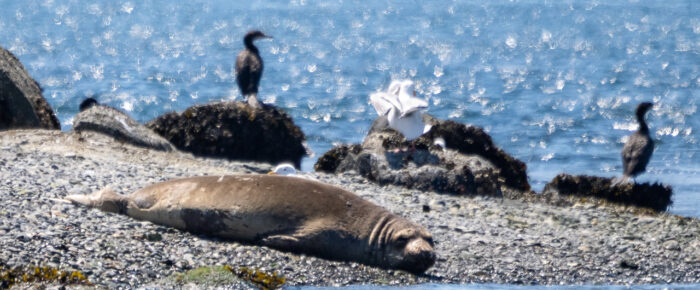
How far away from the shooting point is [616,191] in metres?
12.0

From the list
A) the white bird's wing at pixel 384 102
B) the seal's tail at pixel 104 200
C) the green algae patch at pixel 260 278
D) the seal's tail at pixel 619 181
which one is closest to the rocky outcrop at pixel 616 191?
the seal's tail at pixel 619 181

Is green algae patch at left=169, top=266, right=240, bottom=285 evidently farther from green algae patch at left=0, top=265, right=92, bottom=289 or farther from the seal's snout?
the seal's snout

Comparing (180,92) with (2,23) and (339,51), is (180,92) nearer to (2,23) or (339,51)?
(339,51)

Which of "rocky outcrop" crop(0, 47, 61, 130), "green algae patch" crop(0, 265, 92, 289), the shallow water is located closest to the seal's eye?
the shallow water

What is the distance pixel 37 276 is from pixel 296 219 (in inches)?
77.4

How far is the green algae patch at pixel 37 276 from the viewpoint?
6676mm

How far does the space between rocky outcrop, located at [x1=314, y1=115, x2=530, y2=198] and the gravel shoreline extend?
21 cm

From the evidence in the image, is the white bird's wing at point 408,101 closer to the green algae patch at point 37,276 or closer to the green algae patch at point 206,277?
the green algae patch at point 206,277

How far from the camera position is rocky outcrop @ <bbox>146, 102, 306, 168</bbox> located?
505 inches

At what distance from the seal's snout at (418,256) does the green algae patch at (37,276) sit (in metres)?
2.22

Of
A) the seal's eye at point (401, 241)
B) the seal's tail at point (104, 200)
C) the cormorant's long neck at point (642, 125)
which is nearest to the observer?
the seal's eye at point (401, 241)

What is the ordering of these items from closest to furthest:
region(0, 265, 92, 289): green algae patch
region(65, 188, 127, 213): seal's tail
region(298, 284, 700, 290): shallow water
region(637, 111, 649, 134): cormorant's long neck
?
region(0, 265, 92, 289): green algae patch, region(298, 284, 700, 290): shallow water, region(65, 188, 127, 213): seal's tail, region(637, 111, 649, 134): cormorant's long neck

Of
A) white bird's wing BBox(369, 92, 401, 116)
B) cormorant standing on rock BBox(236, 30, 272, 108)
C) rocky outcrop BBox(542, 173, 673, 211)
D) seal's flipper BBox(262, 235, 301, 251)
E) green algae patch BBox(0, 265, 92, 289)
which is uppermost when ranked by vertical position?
cormorant standing on rock BBox(236, 30, 272, 108)

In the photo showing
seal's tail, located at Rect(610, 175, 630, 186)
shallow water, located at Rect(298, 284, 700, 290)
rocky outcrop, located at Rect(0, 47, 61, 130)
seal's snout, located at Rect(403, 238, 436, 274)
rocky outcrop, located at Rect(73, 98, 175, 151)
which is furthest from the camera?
rocky outcrop, located at Rect(0, 47, 61, 130)
